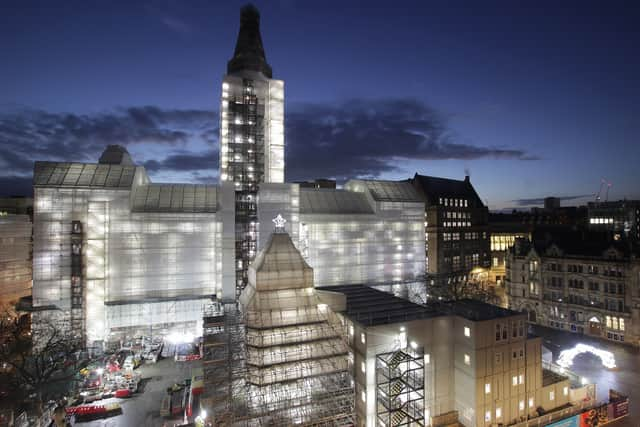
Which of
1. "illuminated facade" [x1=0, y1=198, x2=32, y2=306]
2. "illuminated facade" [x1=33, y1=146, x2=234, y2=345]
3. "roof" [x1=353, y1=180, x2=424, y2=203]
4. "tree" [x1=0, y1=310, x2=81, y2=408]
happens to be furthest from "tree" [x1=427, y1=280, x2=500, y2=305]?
"illuminated facade" [x1=0, y1=198, x2=32, y2=306]

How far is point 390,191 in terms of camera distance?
6725cm

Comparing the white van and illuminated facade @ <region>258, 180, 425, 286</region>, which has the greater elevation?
illuminated facade @ <region>258, 180, 425, 286</region>

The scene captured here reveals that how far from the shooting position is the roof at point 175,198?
5200cm

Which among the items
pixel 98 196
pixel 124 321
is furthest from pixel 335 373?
pixel 98 196

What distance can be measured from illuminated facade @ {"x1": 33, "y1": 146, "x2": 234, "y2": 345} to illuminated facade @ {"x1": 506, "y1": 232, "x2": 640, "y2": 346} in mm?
52083

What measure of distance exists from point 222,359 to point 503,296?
70031mm

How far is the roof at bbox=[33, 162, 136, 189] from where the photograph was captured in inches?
1882

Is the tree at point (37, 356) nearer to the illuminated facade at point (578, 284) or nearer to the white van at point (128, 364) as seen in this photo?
the white van at point (128, 364)

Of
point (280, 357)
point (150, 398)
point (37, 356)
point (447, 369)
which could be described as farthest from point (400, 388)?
point (37, 356)

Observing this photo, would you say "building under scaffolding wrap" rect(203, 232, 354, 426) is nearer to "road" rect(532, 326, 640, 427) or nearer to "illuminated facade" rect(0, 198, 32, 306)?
"road" rect(532, 326, 640, 427)

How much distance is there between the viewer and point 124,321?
48031 millimetres

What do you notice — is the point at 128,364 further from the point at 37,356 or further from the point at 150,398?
the point at 37,356

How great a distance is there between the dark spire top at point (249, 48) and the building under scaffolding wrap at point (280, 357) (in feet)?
147

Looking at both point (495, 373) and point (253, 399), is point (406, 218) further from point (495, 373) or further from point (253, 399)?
point (253, 399)
